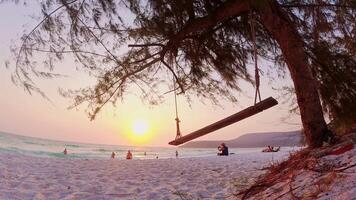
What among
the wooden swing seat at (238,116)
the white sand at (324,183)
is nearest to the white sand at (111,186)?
the wooden swing seat at (238,116)

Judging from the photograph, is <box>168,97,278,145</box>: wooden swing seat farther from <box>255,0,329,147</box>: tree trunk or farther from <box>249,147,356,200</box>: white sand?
<box>255,0,329,147</box>: tree trunk

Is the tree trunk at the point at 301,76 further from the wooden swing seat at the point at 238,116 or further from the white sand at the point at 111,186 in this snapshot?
Result: the wooden swing seat at the point at 238,116

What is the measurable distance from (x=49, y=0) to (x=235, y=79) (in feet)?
10.3

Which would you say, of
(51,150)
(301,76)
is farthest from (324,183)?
A: (51,150)

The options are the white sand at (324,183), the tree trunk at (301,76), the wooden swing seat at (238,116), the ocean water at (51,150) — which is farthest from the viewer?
the ocean water at (51,150)

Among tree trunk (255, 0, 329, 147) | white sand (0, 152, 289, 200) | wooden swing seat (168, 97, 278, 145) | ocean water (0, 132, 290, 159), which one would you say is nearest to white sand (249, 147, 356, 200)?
wooden swing seat (168, 97, 278, 145)

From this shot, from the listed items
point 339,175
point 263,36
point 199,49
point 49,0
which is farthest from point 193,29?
point 339,175

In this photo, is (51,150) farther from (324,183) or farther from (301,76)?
(324,183)

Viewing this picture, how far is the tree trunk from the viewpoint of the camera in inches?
167

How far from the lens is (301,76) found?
437cm

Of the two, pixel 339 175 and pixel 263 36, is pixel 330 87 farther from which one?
pixel 339 175

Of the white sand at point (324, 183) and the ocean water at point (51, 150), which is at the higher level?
the ocean water at point (51, 150)

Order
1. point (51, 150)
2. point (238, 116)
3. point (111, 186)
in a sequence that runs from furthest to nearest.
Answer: point (51, 150)
point (111, 186)
point (238, 116)

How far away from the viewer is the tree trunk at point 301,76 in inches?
167
